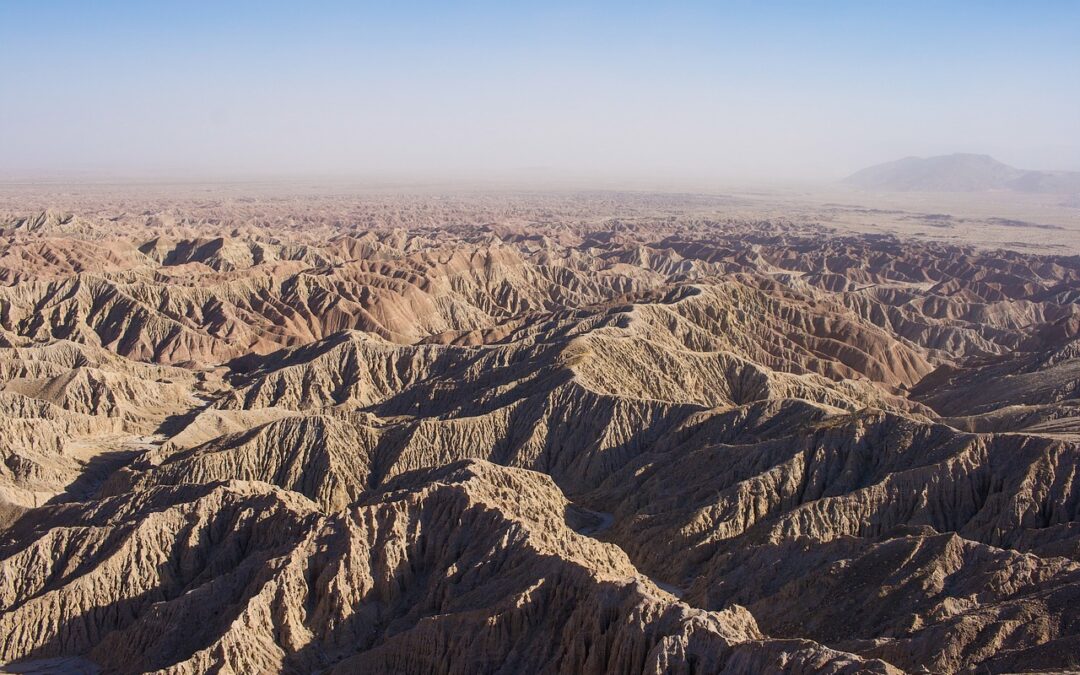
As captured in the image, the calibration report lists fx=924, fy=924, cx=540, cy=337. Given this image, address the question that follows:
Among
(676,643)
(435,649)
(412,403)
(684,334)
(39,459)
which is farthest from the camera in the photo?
(684,334)

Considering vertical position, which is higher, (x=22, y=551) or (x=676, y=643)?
(x=676, y=643)

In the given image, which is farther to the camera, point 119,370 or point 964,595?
point 119,370

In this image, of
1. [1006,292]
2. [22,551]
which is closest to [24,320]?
[22,551]

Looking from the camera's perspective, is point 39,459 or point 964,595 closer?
point 964,595

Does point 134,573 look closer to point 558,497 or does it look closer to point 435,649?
point 435,649

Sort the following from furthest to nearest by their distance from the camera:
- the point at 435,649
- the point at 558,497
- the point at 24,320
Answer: the point at 24,320, the point at 558,497, the point at 435,649

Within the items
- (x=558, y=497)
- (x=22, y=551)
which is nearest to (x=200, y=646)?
(x=22, y=551)

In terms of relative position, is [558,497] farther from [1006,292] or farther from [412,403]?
[1006,292]

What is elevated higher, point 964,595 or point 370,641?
point 964,595

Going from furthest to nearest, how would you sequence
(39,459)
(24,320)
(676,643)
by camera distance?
(24,320)
(39,459)
(676,643)
